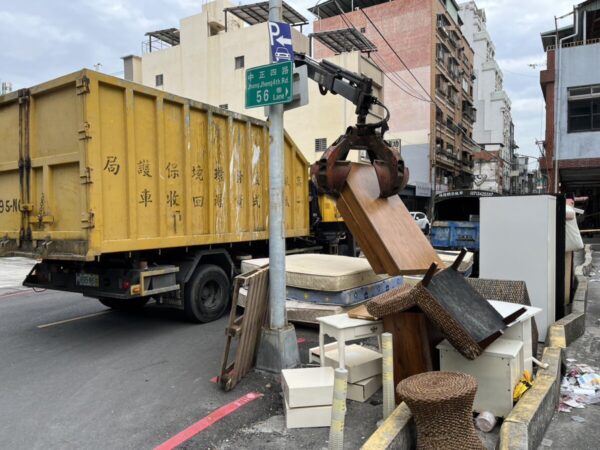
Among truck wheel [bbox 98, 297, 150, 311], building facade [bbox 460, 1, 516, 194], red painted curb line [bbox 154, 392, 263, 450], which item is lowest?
red painted curb line [bbox 154, 392, 263, 450]

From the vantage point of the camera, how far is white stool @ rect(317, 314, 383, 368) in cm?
407

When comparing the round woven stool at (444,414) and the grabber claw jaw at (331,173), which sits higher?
the grabber claw jaw at (331,173)

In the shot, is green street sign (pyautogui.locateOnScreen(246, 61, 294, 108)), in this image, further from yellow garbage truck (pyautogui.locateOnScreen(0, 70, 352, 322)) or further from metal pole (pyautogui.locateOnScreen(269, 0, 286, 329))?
yellow garbage truck (pyautogui.locateOnScreen(0, 70, 352, 322))

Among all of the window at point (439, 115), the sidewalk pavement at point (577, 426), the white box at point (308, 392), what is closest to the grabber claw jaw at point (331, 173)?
the white box at point (308, 392)

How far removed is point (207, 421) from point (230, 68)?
107 feet

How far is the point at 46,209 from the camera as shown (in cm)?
615

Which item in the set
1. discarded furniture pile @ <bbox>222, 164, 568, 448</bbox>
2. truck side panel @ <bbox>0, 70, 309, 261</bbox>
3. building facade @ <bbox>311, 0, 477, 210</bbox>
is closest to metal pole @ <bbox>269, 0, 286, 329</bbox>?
discarded furniture pile @ <bbox>222, 164, 568, 448</bbox>

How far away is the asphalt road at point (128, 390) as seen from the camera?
3756 mm

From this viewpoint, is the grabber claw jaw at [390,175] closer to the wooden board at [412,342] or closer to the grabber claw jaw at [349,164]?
the grabber claw jaw at [349,164]

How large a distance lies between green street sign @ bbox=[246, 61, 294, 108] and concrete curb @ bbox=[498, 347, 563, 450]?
11.1 ft

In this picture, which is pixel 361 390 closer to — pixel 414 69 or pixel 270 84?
pixel 270 84

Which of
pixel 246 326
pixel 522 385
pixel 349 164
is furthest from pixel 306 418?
pixel 349 164

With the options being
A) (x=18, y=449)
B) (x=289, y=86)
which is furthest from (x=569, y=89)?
(x=18, y=449)

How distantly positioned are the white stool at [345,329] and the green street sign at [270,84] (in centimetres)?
223
